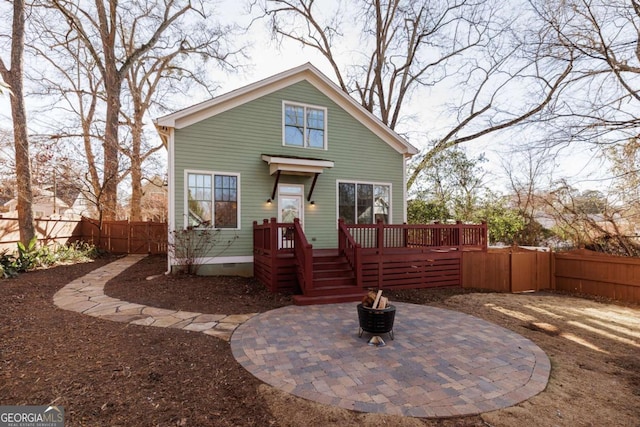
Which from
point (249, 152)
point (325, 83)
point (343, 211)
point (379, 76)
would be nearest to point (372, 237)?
point (343, 211)

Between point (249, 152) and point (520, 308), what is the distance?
26.3 feet

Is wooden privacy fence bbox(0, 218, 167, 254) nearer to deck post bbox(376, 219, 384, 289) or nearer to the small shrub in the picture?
the small shrub

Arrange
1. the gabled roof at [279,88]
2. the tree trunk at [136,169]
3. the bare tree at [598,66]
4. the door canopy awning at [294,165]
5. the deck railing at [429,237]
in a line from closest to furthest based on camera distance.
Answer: the bare tree at [598,66], the deck railing at [429,237], the gabled roof at [279,88], the door canopy awning at [294,165], the tree trunk at [136,169]

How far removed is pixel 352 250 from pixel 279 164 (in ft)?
11.1

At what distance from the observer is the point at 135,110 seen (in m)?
17.4

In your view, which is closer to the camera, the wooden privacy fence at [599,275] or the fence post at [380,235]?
the wooden privacy fence at [599,275]

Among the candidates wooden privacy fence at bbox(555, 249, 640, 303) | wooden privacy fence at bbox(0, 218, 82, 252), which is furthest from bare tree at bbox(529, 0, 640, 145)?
wooden privacy fence at bbox(0, 218, 82, 252)

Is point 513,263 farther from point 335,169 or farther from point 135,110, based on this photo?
point 135,110

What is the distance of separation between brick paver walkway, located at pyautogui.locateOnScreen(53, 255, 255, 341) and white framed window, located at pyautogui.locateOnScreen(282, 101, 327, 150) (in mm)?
5859

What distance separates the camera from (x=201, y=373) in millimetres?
3240

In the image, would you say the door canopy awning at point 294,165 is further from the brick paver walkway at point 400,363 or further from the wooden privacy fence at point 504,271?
the wooden privacy fence at point 504,271

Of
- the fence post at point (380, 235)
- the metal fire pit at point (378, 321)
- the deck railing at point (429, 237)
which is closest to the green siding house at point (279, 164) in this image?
the deck railing at point (429, 237)

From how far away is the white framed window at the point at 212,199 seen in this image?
8305 mm

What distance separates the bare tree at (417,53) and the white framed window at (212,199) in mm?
9849
